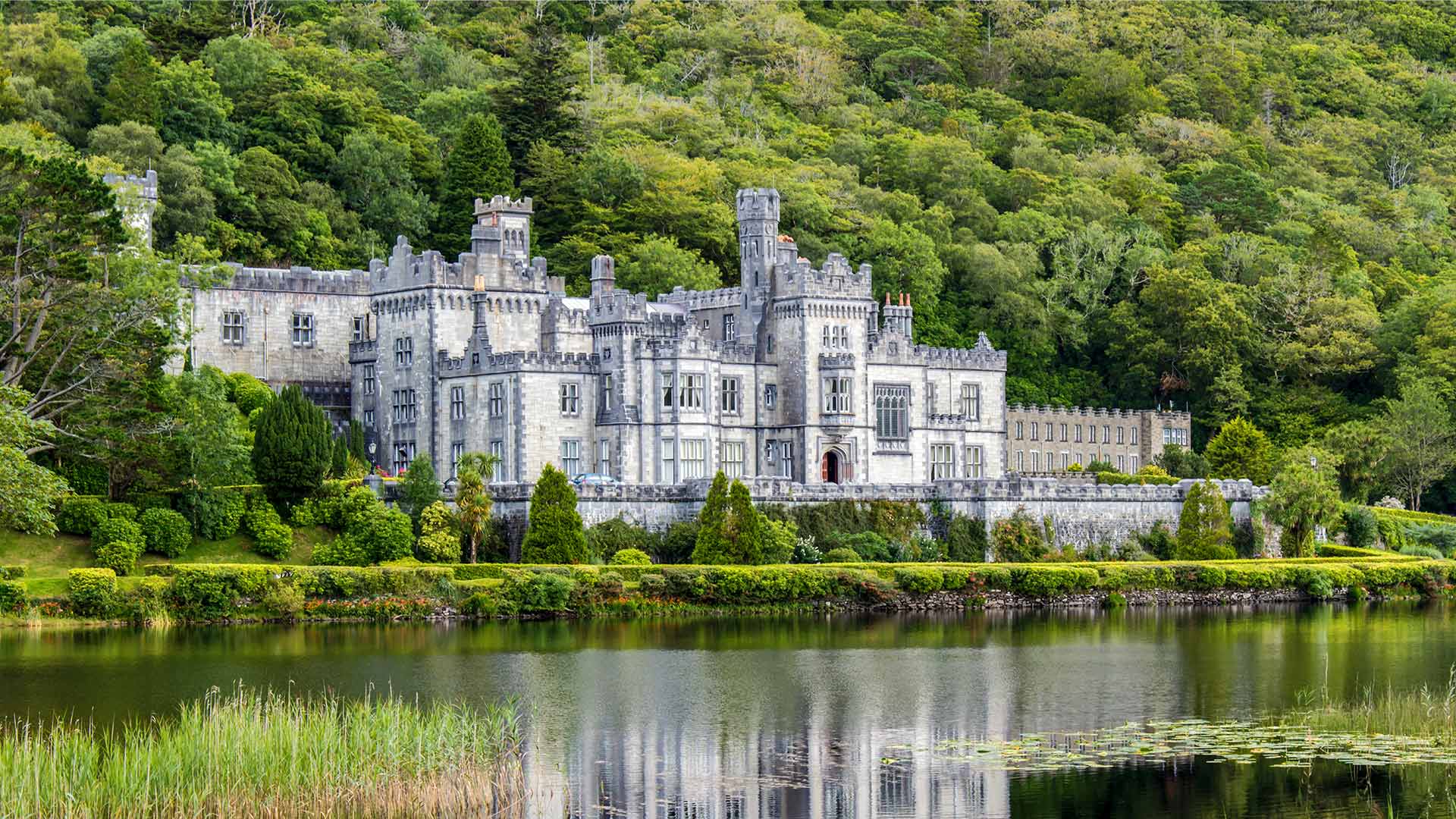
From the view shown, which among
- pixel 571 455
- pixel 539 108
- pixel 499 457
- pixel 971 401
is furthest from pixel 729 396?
pixel 539 108

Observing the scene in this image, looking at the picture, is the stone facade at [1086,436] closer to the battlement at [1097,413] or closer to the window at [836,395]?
the battlement at [1097,413]

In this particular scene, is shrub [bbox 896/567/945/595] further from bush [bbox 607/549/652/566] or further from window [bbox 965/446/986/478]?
window [bbox 965/446/986/478]

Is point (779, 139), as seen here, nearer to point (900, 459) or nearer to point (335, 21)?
point (335, 21)

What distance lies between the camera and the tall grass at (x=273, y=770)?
30.4 metres

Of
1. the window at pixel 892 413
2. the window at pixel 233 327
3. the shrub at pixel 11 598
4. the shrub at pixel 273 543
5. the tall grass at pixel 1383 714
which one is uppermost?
the window at pixel 233 327

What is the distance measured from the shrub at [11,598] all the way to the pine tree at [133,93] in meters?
42.5

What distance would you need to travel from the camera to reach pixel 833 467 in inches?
3278

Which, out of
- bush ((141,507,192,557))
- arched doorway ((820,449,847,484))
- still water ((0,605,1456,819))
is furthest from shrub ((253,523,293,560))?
arched doorway ((820,449,847,484))

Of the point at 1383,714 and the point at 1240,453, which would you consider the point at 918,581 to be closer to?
the point at 1383,714

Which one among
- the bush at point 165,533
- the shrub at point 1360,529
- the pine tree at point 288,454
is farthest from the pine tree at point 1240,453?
the bush at point 165,533

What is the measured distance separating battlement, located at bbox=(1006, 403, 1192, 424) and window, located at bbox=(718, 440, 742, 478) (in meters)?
24.6

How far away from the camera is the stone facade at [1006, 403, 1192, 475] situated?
103 meters

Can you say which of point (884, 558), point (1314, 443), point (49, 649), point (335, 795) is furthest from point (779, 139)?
point (335, 795)

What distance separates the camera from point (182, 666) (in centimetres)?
4831
